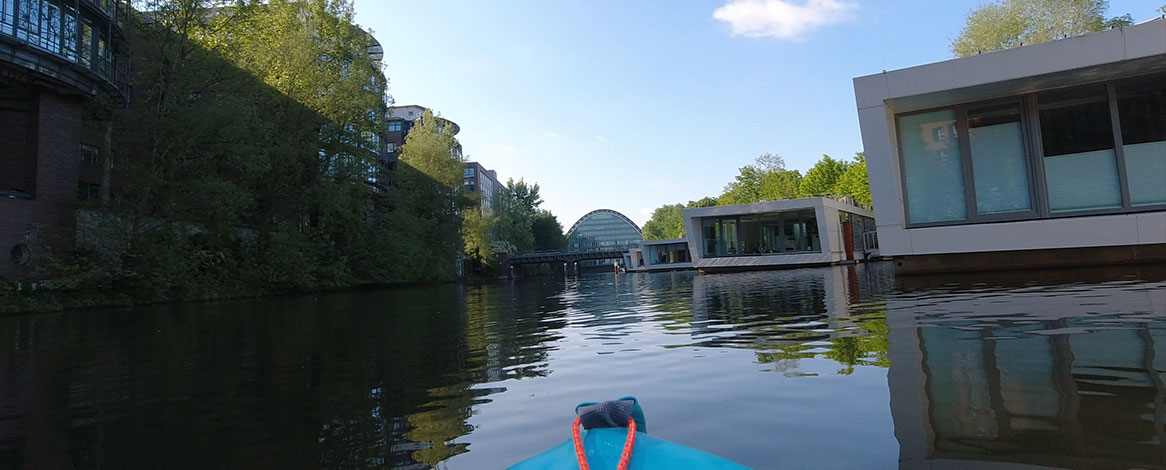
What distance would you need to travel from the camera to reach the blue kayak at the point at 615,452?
148 cm

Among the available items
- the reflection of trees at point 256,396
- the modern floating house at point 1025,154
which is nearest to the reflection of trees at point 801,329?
the reflection of trees at point 256,396

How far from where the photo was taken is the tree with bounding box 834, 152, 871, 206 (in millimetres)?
53656

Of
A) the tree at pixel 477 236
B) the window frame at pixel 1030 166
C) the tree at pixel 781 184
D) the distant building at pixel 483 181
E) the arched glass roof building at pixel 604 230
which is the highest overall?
the distant building at pixel 483 181

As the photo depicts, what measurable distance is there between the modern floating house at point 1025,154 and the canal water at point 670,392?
5300mm

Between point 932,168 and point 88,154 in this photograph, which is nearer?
point 932,168

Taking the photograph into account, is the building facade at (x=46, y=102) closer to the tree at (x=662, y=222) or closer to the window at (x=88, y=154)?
the window at (x=88, y=154)

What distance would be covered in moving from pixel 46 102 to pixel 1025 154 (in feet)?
105

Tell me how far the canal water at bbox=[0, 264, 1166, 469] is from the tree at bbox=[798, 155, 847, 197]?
55.3 meters

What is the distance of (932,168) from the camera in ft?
47.3

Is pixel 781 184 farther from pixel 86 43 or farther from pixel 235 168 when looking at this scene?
pixel 86 43

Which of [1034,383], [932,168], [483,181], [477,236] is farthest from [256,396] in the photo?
[483,181]

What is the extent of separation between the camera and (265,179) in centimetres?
3073

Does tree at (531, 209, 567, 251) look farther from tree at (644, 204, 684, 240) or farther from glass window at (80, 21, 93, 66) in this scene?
glass window at (80, 21, 93, 66)

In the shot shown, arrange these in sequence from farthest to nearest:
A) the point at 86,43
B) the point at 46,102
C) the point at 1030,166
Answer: the point at 86,43
the point at 46,102
the point at 1030,166
